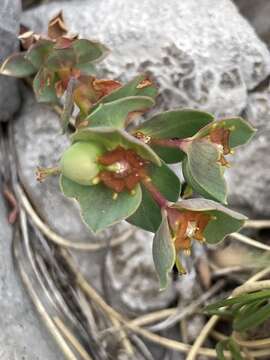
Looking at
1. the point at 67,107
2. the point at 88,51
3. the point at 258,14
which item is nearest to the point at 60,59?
the point at 88,51

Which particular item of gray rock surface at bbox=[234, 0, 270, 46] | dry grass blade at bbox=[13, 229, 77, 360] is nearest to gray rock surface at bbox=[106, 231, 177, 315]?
dry grass blade at bbox=[13, 229, 77, 360]

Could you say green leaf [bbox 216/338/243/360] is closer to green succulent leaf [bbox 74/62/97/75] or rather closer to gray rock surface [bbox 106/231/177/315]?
gray rock surface [bbox 106/231/177/315]

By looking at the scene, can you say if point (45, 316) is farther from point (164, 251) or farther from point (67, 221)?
point (164, 251)

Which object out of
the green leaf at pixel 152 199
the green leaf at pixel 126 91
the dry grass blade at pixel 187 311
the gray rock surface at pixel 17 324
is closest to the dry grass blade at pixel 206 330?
the dry grass blade at pixel 187 311

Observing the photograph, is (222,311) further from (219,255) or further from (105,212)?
(105,212)

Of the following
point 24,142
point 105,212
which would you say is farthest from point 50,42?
point 105,212

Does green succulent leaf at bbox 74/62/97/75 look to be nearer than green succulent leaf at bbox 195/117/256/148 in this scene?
No

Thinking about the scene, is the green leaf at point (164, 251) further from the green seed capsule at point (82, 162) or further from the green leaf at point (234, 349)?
the green leaf at point (234, 349)

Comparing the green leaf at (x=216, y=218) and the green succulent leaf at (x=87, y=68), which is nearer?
the green leaf at (x=216, y=218)
